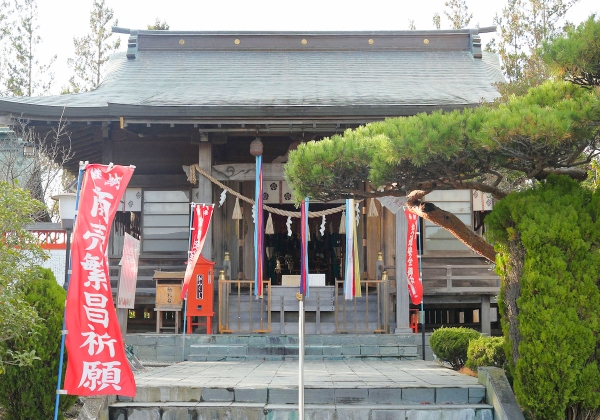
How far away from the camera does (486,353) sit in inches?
323

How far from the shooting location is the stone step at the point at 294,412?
7188 millimetres

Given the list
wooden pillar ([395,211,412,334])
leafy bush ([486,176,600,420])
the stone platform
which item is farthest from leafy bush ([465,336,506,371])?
wooden pillar ([395,211,412,334])

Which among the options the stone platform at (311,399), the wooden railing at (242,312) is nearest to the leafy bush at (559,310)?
the stone platform at (311,399)

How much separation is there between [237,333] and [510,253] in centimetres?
651

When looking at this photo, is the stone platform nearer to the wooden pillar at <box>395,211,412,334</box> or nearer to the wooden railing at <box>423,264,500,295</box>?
the wooden pillar at <box>395,211,412,334</box>

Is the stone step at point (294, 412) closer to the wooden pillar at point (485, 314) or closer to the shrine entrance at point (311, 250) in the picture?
the wooden pillar at point (485, 314)

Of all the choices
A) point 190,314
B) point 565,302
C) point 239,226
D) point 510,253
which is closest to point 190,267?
point 190,314

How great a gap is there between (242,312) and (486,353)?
5.88 meters

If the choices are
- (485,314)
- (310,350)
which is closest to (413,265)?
(310,350)

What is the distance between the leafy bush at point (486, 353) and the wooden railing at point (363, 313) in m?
3.67

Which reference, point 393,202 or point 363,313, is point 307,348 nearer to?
point 363,313

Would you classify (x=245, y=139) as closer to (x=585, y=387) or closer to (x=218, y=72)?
(x=218, y=72)

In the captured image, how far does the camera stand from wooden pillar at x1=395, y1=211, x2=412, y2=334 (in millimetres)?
12500

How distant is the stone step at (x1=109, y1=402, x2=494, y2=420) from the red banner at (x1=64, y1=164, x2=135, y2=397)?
0.82m
